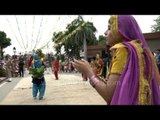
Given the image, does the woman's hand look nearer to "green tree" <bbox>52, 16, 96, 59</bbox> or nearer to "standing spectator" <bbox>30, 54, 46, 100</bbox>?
"green tree" <bbox>52, 16, 96, 59</bbox>

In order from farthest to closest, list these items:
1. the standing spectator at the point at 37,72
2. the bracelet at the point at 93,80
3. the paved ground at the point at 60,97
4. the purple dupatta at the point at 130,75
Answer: the standing spectator at the point at 37,72
the paved ground at the point at 60,97
the bracelet at the point at 93,80
the purple dupatta at the point at 130,75

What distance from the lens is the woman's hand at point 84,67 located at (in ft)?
7.02

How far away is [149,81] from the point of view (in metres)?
2.06

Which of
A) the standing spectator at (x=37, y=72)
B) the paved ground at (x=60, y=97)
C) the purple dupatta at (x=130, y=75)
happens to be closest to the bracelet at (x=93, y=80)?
the purple dupatta at (x=130, y=75)

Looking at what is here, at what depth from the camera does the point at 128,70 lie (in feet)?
6.50

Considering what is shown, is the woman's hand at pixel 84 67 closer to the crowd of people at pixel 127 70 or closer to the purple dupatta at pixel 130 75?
the crowd of people at pixel 127 70

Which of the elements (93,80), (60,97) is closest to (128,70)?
(93,80)

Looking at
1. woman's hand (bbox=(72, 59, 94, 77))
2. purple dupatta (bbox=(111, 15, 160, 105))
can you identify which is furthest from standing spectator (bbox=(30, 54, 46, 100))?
purple dupatta (bbox=(111, 15, 160, 105))

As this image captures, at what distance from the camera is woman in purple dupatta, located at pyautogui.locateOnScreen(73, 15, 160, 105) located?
197 centimetres
